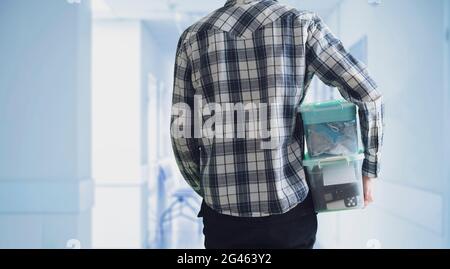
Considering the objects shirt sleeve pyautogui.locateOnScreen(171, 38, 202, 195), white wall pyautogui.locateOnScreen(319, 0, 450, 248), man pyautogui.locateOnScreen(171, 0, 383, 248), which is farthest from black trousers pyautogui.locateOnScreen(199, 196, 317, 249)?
white wall pyautogui.locateOnScreen(319, 0, 450, 248)

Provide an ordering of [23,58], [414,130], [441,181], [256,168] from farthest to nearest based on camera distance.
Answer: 1. [23,58]
2. [414,130]
3. [441,181]
4. [256,168]

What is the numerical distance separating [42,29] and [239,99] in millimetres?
1903

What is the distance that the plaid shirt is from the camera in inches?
34.5

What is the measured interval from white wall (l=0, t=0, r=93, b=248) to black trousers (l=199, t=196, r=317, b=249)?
171cm

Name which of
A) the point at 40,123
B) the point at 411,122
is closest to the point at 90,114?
the point at 40,123

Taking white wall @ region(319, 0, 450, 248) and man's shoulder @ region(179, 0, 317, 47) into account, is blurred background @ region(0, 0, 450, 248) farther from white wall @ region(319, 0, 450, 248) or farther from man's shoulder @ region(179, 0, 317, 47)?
man's shoulder @ region(179, 0, 317, 47)

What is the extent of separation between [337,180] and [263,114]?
250mm

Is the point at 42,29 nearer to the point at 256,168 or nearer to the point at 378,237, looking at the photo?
the point at 256,168

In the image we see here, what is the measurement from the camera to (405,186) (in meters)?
2.05

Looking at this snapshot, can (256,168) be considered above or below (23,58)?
below

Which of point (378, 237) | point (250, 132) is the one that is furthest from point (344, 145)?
point (378, 237)

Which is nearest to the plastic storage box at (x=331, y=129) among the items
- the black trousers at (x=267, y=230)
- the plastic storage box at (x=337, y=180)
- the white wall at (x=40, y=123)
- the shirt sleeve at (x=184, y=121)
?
the plastic storage box at (x=337, y=180)

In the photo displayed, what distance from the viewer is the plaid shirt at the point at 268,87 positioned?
0.88 m

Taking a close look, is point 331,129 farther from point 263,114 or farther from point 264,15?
point 264,15
